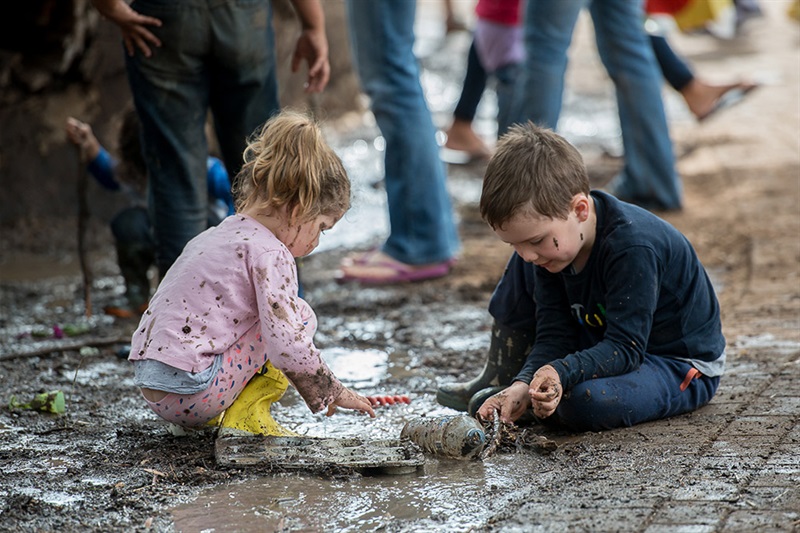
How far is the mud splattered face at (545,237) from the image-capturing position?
3064mm

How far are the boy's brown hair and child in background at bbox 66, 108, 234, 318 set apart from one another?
201cm

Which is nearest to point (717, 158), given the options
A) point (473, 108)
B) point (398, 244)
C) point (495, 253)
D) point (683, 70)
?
point (683, 70)

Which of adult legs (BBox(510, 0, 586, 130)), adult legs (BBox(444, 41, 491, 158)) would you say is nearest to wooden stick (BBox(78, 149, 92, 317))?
adult legs (BBox(510, 0, 586, 130))

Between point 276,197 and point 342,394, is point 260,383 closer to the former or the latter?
point 342,394

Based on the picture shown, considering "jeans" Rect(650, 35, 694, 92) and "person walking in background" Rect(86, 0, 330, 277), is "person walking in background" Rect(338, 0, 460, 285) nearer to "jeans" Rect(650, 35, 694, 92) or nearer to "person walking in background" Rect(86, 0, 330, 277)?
"person walking in background" Rect(86, 0, 330, 277)

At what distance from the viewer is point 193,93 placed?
3.99m

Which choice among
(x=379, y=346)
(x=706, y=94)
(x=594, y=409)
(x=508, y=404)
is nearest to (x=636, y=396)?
(x=594, y=409)

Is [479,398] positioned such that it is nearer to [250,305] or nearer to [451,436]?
[451,436]

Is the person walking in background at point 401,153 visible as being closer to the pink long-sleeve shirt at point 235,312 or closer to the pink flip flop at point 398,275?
the pink flip flop at point 398,275

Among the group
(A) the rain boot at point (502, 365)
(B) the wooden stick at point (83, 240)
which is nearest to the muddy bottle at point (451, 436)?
(A) the rain boot at point (502, 365)

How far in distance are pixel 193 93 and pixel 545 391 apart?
1.84m

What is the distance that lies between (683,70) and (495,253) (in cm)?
223

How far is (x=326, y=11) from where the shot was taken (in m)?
9.22

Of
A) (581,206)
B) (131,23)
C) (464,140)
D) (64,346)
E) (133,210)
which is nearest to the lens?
(581,206)
